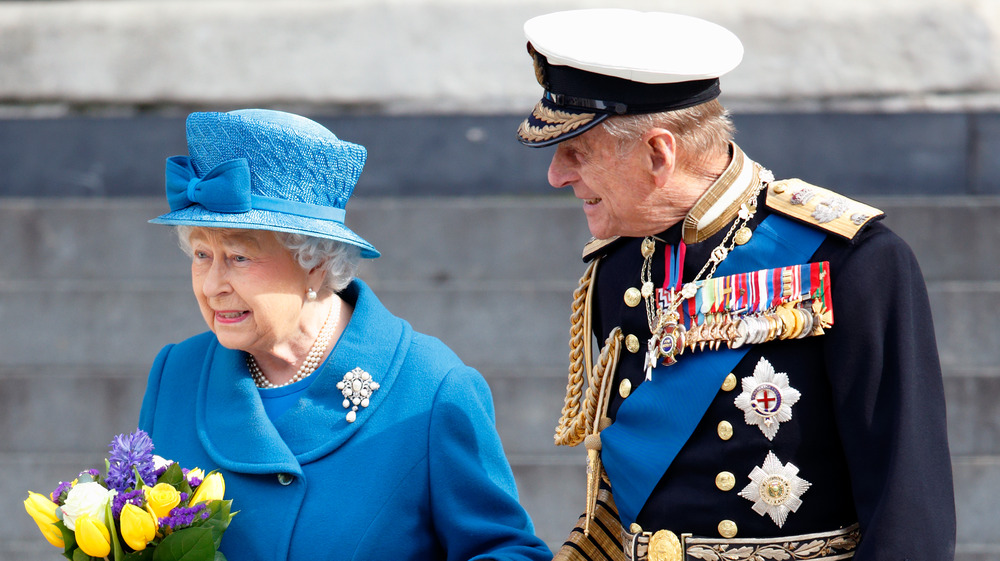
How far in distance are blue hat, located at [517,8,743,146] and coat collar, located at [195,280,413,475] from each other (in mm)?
683

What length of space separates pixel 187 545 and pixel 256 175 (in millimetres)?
814

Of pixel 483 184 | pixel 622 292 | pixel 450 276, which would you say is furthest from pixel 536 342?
pixel 622 292

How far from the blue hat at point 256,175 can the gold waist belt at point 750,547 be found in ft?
3.19

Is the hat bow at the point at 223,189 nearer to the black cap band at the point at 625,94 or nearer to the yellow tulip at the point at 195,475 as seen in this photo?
the yellow tulip at the point at 195,475

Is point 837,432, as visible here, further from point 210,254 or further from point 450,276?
point 450,276

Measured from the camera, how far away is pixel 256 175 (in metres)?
2.44

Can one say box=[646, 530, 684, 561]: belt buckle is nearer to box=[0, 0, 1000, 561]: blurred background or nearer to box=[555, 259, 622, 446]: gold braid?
box=[555, 259, 622, 446]: gold braid

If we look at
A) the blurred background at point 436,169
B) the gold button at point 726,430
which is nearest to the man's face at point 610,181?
the gold button at point 726,430

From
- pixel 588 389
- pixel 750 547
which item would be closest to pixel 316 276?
pixel 588 389

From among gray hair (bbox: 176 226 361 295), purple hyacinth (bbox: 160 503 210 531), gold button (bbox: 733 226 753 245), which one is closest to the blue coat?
gray hair (bbox: 176 226 361 295)

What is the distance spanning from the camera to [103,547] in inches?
83.7

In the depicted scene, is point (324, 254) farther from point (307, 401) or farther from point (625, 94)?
point (625, 94)

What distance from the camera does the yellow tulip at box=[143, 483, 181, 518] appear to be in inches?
84.7

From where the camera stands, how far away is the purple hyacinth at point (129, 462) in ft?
7.22
